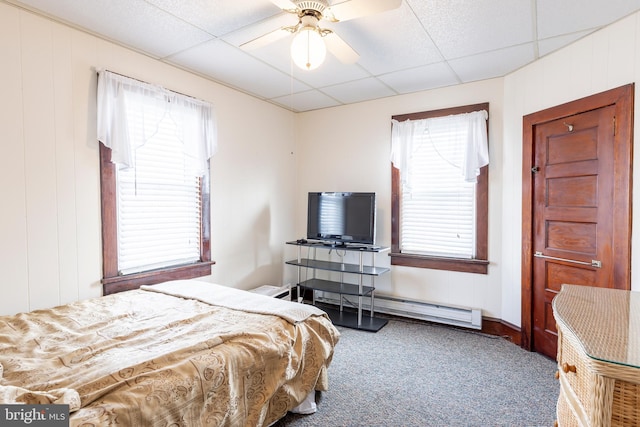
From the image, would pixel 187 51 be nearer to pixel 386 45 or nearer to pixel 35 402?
pixel 386 45

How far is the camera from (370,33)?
2.49m

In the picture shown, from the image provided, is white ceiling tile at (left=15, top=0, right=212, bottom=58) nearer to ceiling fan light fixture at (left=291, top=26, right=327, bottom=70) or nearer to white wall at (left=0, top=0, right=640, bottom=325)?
white wall at (left=0, top=0, right=640, bottom=325)

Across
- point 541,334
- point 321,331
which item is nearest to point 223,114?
point 321,331

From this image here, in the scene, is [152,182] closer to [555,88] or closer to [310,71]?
[310,71]

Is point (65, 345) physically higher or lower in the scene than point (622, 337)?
lower

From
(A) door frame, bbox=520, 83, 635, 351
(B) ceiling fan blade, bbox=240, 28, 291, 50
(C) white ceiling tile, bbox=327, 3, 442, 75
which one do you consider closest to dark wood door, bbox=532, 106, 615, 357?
(A) door frame, bbox=520, 83, 635, 351

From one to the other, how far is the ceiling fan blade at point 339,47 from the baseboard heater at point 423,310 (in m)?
2.75

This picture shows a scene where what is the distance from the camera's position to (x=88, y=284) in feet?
8.20

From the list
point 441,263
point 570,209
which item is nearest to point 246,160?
point 441,263

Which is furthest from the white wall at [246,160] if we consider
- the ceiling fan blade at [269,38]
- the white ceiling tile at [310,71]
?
the ceiling fan blade at [269,38]

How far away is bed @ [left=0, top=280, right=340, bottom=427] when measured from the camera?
126cm

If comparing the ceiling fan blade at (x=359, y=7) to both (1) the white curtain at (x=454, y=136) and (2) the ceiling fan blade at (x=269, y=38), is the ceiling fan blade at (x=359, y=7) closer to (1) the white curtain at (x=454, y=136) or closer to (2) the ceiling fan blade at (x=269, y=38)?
(2) the ceiling fan blade at (x=269, y=38)

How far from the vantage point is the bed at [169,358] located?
4.15 ft

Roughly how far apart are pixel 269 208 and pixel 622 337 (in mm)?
3665
